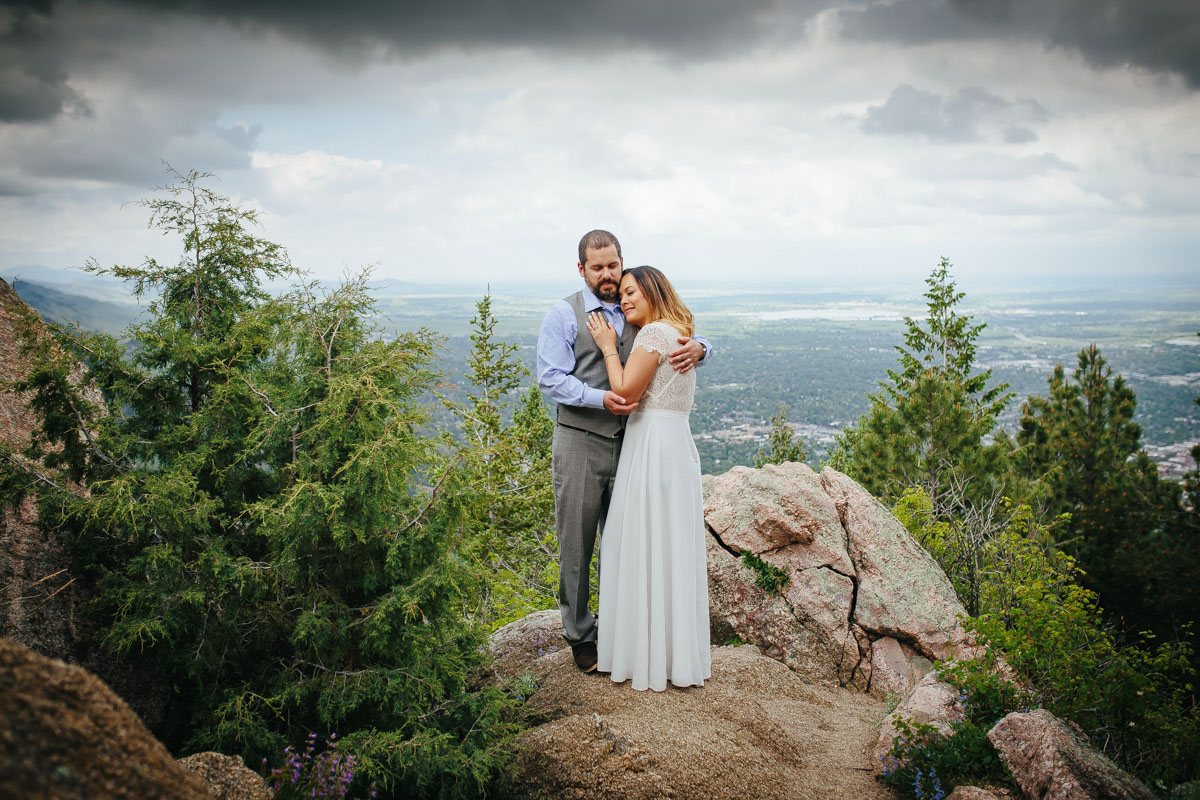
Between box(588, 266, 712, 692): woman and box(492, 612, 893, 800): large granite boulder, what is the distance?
0.30m

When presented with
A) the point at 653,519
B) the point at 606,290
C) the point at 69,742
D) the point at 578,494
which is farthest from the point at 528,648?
the point at 69,742

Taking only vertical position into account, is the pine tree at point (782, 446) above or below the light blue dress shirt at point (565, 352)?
below

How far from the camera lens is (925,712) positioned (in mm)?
4875

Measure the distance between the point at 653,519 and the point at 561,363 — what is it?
1.32m

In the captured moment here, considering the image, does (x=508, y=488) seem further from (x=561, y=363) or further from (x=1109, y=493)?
(x=561, y=363)

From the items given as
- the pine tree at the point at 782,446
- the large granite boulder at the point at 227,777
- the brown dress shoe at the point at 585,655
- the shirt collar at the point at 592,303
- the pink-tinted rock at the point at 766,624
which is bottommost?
the pine tree at the point at 782,446

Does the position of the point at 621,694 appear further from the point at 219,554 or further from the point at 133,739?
the point at 133,739

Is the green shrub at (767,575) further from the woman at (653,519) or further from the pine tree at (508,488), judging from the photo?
the pine tree at (508,488)

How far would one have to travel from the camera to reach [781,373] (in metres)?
85.8

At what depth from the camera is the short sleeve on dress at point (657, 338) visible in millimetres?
4840

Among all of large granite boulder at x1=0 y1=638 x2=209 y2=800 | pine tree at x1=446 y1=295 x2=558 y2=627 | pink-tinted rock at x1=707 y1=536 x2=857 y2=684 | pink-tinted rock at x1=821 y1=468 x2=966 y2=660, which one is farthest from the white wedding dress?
large granite boulder at x1=0 y1=638 x2=209 y2=800

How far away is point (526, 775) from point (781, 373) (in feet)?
279

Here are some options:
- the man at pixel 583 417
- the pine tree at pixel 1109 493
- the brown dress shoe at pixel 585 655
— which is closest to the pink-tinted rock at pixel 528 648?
the brown dress shoe at pixel 585 655

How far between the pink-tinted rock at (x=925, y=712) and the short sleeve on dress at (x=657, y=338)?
2995mm
